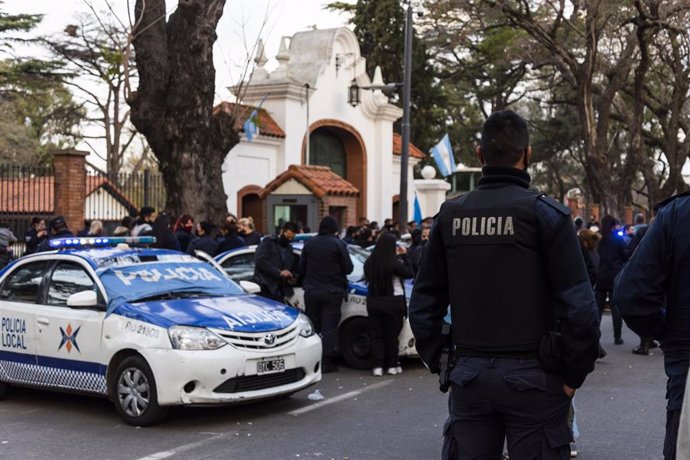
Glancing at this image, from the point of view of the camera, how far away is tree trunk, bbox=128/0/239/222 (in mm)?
14891

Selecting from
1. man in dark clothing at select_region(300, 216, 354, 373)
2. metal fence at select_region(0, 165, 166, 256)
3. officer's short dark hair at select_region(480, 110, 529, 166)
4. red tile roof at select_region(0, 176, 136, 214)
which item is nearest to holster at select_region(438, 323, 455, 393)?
officer's short dark hair at select_region(480, 110, 529, 166)

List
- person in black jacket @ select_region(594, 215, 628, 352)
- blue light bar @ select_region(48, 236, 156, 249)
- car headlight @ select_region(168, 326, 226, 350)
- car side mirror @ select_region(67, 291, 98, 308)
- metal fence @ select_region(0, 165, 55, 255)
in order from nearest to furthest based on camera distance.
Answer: car headlight @ select_region(168, 326, 226, 350), car side mirror @ select_region(67, 291, 98, 308), blue light bar @ select_region(48, 236, 156, 249), person in black jacket @ select_region(594, 215, 628, 352), metal fence @ select_region(0, 165, 55, 255)

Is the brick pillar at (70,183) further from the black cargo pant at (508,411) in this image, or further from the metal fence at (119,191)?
the black cargo pant at (508,411)

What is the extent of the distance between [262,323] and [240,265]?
394 cm

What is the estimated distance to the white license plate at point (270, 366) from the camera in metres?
7.91

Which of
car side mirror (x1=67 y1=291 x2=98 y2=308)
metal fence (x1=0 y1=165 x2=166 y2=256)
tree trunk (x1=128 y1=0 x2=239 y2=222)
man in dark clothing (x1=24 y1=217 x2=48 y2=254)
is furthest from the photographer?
metal fence (x1=0 y1=165 x2=166 y2=256)

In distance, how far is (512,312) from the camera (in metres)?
3.69

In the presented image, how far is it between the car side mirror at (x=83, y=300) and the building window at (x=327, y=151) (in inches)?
847

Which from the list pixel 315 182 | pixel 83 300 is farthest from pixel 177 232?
pixel 315 182

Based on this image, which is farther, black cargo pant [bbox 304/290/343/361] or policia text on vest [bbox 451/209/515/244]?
black cargo pant [bbox 304/290/343/361]

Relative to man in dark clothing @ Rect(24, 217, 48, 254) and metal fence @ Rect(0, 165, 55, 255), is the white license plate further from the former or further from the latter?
metal fence @ Rect(0, 165, 55, 255)

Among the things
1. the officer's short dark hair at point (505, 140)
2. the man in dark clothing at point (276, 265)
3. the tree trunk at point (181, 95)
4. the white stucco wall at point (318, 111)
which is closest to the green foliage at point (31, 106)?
the white stucco wall at point (318, 111)

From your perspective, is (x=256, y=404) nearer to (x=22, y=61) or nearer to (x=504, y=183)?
(x=504, y=183)

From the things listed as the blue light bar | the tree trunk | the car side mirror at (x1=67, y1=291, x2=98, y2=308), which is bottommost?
the car side mirror at (x1=67, y1=291, x2=98, y2=308)
